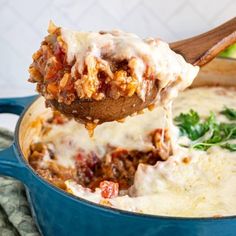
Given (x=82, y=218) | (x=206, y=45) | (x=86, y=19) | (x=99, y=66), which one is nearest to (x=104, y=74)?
(x=99, y=66)

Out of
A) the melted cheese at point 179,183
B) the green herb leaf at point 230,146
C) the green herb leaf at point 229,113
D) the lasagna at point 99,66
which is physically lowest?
the melted cheese at point 179,183

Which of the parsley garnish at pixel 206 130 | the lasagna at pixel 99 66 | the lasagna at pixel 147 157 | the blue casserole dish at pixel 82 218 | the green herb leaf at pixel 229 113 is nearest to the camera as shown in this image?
the blue casserole dish at pixel 82 218

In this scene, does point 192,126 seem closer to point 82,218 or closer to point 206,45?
point 206,45

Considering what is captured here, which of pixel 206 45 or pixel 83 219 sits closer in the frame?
pixel 83 219

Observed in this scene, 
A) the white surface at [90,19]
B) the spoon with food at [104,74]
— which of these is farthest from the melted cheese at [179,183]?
the white surface at [90,19]

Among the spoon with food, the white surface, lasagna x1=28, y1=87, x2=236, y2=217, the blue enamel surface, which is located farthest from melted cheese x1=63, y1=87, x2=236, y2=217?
the white surface

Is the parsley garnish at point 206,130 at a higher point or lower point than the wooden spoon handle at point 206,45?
lower

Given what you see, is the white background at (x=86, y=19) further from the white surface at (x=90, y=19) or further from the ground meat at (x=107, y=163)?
the ground meat at (x=107, y=163)
